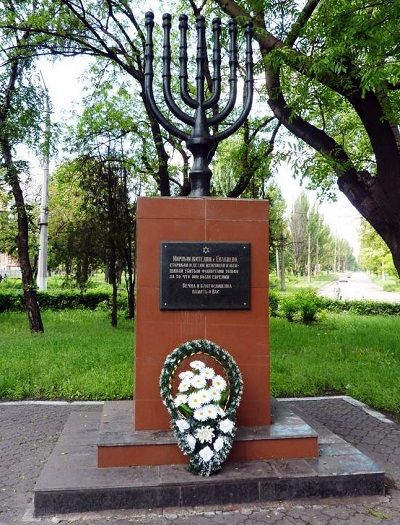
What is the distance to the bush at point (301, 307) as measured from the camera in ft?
52.1

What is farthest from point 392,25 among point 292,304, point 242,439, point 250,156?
point 292,304

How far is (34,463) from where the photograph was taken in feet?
15.2

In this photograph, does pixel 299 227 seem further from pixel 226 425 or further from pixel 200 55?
pixel 226 425

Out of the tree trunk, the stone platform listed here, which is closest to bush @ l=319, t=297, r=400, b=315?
A: the tree trunk

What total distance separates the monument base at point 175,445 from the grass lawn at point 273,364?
2.56 m

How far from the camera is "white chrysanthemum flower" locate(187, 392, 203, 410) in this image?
3.85m

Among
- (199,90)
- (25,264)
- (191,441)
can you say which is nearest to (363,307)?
(25,264)

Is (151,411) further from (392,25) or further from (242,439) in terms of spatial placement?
(392,25)

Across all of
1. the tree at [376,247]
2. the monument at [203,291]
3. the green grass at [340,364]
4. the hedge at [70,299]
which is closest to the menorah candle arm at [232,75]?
the monument at [203,291]

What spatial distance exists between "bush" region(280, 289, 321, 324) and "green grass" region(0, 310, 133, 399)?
585cm

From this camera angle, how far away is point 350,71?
6.79m

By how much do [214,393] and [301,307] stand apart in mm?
12561

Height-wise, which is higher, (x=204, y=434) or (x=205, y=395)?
(x=205, y=395)

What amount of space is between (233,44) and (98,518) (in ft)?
14.1
